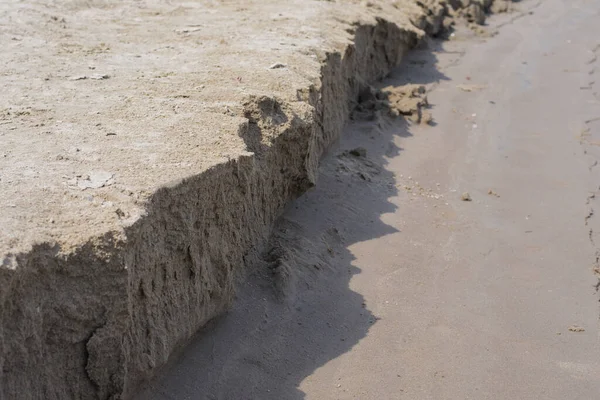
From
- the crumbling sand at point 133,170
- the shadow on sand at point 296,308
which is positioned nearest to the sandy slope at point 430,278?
the shadow on sand at point 296,308

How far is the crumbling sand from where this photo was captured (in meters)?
2.96

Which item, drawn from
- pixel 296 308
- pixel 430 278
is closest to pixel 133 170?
pixel 296 308

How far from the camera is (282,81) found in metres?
4.96

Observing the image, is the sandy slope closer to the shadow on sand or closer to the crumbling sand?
the shadow on sand

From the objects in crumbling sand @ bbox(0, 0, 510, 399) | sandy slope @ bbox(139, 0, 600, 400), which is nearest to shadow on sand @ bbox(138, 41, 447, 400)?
sandy slope @ bbox(139, 0, 600, 400)

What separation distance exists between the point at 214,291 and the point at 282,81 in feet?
5.36

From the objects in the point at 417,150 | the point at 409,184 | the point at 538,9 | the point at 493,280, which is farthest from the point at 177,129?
the point at 538,9

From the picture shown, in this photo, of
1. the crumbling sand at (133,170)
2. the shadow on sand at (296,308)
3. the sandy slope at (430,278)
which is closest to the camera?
the crumbling sand at (133,170)

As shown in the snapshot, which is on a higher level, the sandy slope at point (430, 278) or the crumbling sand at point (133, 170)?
the crumbling sand at point (133, 170)

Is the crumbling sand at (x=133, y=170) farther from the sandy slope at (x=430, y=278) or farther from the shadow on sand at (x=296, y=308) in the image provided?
the sandy slope at (x=430, y=278)

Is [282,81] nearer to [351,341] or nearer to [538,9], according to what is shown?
[351,341]

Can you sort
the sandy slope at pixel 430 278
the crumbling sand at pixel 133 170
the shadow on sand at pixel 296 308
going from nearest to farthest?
the crumbling sand at pixel 133 170 < the shadow on sand at pixel 296 308 < the sandy slope at pixel 430 278

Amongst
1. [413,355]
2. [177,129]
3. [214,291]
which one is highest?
[177,129]

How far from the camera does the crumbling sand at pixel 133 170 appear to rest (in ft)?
9.71
